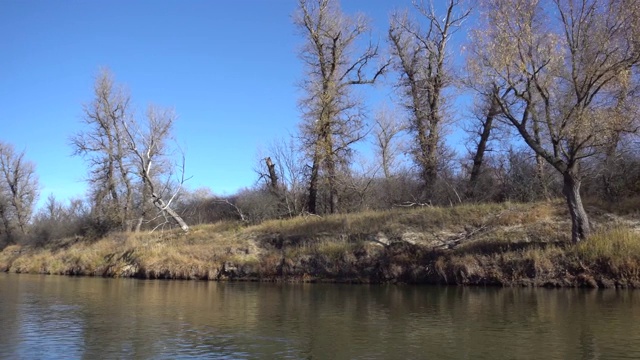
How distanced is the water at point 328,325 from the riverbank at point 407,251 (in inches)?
79.2

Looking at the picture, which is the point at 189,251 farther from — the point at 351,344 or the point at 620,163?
the point at 620,163

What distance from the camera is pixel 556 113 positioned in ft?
74.6

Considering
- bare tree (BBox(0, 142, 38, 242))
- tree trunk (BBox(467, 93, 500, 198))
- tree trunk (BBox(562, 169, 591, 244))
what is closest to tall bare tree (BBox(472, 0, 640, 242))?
tree trunk (BBox(562, 169, 591, 244))

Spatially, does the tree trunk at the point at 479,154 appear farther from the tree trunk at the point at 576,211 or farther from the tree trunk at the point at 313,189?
the tree trunk at the point at 576,211

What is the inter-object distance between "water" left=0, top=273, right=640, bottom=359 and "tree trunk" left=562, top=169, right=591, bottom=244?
3.13 m

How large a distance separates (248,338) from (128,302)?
8844 mm

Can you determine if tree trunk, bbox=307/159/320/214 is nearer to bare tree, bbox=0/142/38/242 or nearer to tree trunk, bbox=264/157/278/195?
tree trunk, bbox=264/157/278/195

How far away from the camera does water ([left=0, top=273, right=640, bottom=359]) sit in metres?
10.4

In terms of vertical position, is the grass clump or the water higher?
the grass clump

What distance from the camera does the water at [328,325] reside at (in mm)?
10398

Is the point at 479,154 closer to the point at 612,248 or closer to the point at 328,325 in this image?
the point at 612,248

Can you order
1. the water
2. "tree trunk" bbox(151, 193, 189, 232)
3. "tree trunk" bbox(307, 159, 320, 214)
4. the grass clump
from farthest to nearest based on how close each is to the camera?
"tree trunk" bbox(151, 193, 189, 232), "tree trunk" bbox(307, 159, 320, 214), the grass clump, the water

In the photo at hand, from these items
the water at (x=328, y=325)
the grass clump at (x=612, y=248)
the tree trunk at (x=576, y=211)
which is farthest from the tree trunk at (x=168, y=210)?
the grass clump at (x=612, y=248)

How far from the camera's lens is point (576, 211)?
2219 cm
